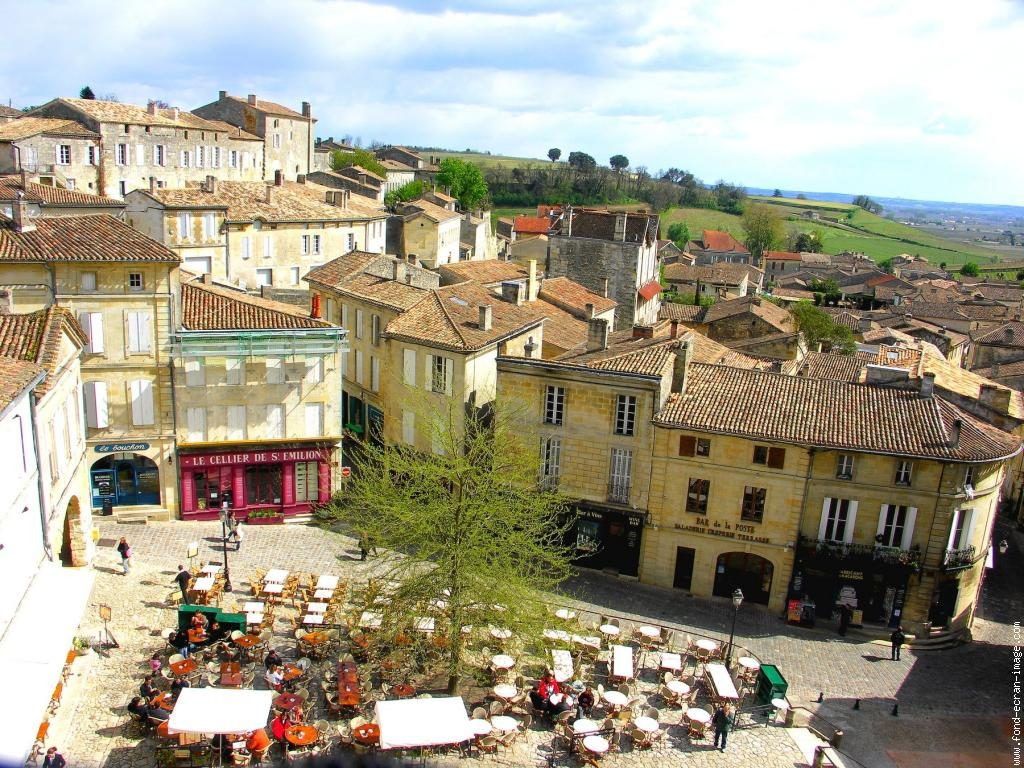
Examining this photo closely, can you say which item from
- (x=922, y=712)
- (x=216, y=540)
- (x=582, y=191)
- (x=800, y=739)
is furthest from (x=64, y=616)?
(x=582, y=191)

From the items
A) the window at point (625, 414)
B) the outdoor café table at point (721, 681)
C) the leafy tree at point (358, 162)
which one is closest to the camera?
the outdoor café table at point (721, 681)

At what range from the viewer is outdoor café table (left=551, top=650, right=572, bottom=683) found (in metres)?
22.4

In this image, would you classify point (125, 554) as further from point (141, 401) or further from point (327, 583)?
point (141, 401)

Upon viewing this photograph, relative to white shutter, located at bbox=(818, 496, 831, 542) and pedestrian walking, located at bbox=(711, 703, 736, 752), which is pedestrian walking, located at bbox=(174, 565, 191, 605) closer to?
pedestrian walking, located at bbox=(711, 703, 736, 752)

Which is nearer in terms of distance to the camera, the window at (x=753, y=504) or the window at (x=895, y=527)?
the window at (x=895, y=527)

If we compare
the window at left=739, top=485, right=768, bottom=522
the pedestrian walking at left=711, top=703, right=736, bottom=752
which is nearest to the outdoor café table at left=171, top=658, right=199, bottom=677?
the pedestrian walking at left=711, top=703, right=736, bottom=752

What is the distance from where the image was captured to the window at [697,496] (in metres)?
30.5

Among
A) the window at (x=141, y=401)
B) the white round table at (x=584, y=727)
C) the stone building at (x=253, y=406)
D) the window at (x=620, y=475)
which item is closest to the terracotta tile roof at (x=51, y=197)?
the stone building at (x=253, y=406)

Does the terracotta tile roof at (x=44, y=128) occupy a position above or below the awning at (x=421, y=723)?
above

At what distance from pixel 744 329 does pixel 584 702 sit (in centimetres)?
4755

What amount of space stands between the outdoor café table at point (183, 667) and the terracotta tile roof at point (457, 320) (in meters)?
16.2

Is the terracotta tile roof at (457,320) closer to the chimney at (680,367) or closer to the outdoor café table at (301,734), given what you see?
the chimney at (680,367)

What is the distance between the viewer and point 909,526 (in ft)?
94.4

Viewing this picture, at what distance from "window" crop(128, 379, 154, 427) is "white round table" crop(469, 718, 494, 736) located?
702 inches
